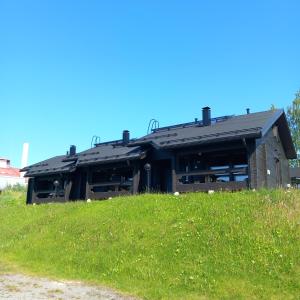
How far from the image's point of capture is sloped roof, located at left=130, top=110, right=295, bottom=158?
67.1 feet

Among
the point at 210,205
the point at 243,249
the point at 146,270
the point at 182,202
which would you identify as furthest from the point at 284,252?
the point at 182,202

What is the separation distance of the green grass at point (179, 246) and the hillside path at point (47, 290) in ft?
A: 2.28

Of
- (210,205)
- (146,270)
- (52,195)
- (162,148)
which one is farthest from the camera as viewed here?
(52,195)

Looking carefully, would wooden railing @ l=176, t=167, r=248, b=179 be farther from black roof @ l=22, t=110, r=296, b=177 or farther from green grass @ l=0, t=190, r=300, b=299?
green grass @ l=0, t=190, r=300, b=299

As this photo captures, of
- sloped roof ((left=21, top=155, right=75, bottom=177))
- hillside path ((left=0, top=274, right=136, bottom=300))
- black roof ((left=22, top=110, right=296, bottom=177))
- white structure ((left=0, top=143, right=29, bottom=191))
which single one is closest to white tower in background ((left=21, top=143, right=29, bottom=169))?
white structure ((left=0, top=143, right=29, bottom=191))

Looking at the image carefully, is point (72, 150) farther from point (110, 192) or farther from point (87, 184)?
point (110, 192)

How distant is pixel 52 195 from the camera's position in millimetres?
32281

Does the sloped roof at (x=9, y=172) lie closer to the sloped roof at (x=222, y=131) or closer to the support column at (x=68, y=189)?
the support column at (x=68, y=189)

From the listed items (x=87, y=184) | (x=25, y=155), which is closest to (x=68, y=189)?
(x=87, y=184)

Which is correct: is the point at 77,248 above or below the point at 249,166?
below

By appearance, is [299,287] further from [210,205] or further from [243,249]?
[210,205]

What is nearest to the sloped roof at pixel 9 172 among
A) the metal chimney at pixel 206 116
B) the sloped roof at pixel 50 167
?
the sloped roof at pixel 50 167

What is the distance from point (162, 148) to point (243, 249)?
1152 centimetres

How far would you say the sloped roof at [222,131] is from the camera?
20.5 meters
